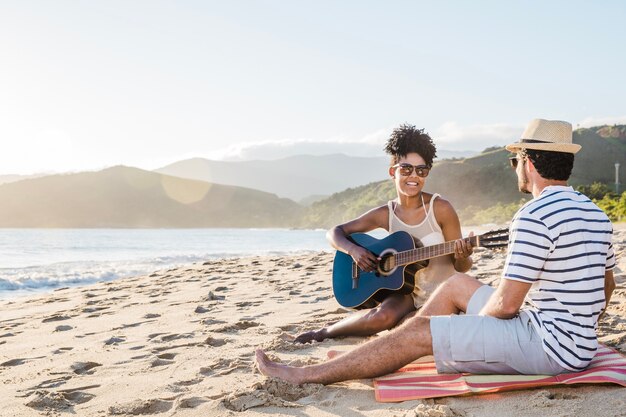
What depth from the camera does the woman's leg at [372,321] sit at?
14.3 ft

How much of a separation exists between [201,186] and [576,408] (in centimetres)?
9804

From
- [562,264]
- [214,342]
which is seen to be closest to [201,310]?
[214,342]

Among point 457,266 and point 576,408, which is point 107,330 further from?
point 576,408

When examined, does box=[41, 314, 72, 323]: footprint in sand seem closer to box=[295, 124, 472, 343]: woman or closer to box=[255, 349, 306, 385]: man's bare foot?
box=[295, 124, 472, 343]: woman

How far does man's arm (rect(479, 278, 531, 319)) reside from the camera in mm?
2689

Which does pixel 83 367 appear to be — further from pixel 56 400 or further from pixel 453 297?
pixel 453 297

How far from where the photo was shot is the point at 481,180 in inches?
2852

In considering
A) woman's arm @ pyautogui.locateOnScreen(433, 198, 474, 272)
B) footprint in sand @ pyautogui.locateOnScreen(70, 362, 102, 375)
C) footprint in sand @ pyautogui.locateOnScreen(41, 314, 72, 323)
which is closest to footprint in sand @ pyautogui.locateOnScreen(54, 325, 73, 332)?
footprint in sand @ pyautogui.locateOnScreen(41, 314, 72, 323)

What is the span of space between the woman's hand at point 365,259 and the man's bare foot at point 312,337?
2.02ft

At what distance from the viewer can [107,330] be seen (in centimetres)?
561

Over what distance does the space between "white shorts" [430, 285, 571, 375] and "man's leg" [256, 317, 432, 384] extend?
8cm

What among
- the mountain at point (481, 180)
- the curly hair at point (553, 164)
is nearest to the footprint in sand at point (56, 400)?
the curly hair at point (553, 164)

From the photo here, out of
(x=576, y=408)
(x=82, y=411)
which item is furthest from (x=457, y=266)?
(x=82, y=411)

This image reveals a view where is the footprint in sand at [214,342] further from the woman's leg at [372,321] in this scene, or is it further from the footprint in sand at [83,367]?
the footprint in sand at [83,367]
